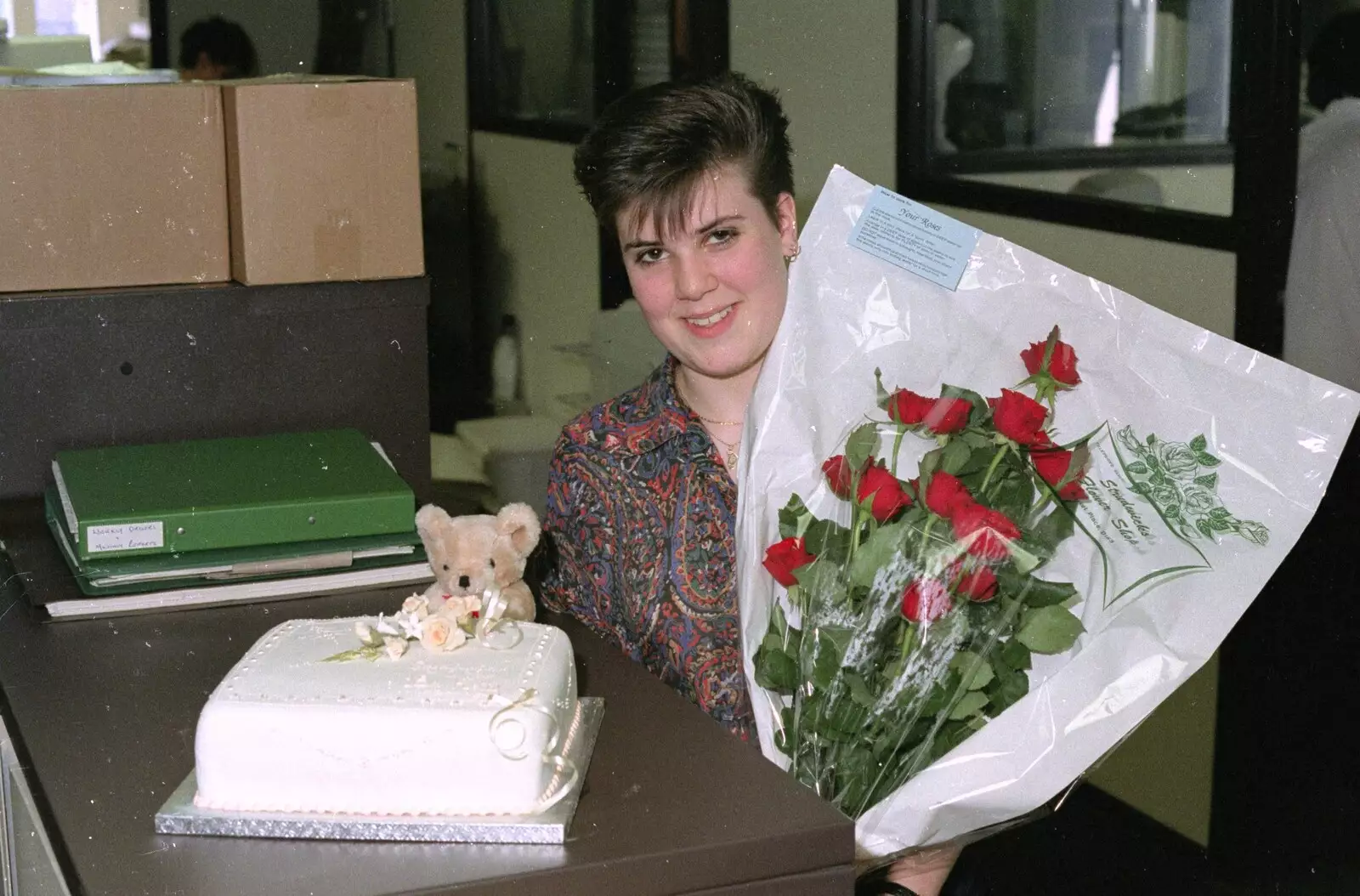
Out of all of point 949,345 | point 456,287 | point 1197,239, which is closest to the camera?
point 949,345

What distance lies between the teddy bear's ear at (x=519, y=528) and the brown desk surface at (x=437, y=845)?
11 centimetres

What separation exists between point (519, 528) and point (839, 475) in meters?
0.29

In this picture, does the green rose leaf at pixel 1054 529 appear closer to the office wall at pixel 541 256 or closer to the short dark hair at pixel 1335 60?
the short dark hair at pixel 1335 60

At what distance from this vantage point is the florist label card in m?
1.15

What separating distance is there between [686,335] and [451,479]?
4.23 feet

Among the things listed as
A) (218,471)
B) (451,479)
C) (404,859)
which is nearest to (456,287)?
(451,479)

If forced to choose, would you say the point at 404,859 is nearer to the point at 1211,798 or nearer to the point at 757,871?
the point at 757,871

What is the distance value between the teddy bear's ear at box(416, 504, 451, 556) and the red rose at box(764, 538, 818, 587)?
0.31 m

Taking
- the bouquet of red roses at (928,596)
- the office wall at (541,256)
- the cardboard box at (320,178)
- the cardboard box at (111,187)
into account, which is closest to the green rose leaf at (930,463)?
the bouquet of red roses at (928,596)

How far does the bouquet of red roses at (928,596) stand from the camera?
1.01 metres

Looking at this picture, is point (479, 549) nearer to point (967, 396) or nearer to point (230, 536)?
point (230, 536)

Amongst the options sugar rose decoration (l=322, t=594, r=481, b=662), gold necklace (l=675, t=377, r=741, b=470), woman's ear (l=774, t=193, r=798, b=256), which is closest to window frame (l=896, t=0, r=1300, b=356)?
woman's ear (l=774, t=193, r=798, b=256)

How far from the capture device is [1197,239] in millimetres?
1757

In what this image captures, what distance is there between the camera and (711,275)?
1616 millimetres
